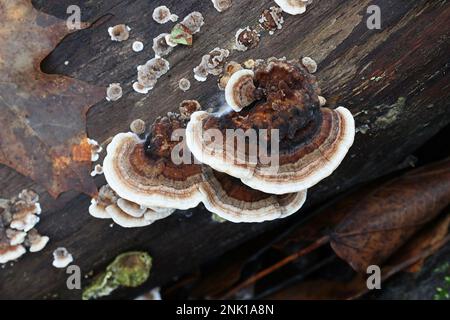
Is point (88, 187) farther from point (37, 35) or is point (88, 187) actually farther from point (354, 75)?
point (354, 75)

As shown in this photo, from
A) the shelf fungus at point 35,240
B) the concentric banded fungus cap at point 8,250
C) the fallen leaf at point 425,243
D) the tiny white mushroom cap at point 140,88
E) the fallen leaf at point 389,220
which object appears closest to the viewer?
the tiny white mushroom cap at point 140,88

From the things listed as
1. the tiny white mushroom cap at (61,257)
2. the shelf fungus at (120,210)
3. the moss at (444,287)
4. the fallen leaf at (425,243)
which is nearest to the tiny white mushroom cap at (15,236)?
the tiny white mushroom cap at (61,257)

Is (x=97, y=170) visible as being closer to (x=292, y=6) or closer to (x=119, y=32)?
(x=119, y=32)

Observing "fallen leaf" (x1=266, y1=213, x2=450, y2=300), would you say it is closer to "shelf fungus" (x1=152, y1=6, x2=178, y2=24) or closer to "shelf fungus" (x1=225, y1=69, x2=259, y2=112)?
"shelf fungus" (x1=225, y1=69, x2=259, y2=112)

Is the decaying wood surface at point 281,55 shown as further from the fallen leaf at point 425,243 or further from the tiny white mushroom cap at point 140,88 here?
the fallen leaf at point 425,243

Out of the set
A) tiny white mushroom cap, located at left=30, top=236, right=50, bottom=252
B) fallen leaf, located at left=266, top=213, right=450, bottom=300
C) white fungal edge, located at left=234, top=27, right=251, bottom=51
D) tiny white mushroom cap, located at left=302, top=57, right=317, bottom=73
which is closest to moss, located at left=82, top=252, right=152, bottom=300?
tiny white mushroom cap, located at left=30, top=236, right=50, bottom=252

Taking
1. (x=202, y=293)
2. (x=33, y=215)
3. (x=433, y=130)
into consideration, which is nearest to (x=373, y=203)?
(x=433, y=130)
